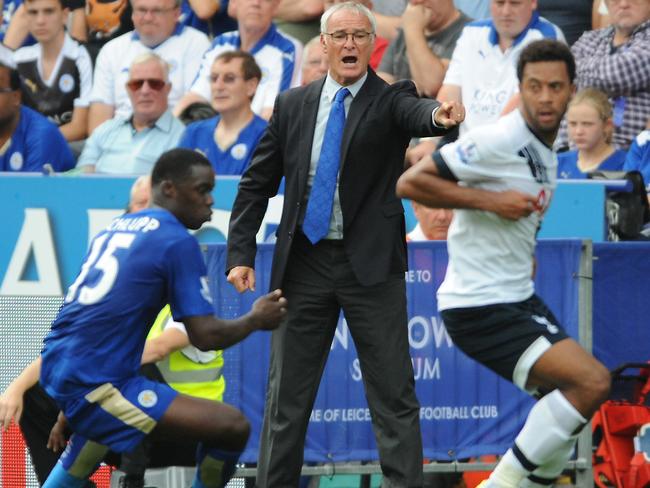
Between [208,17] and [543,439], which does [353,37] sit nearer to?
[543,439]

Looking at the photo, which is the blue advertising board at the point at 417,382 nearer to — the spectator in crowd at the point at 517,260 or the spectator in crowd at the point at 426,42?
the spectator in crowd at the point at 517,260

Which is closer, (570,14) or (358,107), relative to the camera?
(358,107)

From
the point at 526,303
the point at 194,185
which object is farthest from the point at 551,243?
the point at 194,185

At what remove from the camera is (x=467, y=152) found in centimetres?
647

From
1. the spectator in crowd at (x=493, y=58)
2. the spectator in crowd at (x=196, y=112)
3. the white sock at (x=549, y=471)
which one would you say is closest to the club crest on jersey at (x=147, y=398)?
the white sock at (x=549, y=471)

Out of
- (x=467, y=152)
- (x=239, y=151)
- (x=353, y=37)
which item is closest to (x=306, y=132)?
(x=353, y=37)

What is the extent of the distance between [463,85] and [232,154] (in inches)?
72.5

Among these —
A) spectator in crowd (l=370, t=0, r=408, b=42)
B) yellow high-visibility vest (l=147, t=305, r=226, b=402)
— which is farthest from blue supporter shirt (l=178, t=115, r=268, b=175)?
yellow high-visibility vest (l=147, t=305, r=226, b=402)

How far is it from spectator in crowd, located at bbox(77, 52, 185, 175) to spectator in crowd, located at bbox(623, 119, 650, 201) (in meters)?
3.40

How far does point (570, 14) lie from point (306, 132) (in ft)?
17.5

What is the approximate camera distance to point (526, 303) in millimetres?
6672

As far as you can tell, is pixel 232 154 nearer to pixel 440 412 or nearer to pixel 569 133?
pixel 569 133

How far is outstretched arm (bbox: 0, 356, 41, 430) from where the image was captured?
7.51m

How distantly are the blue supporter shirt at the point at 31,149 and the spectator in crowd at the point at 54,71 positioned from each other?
4.91 feet
